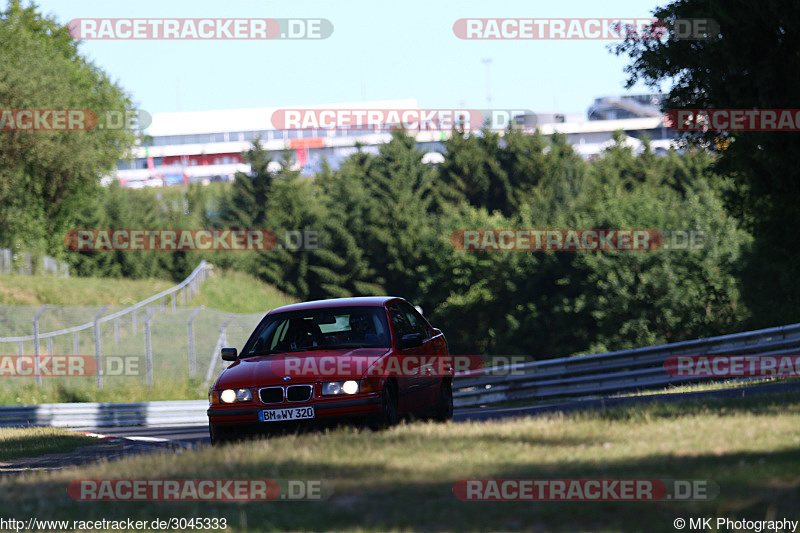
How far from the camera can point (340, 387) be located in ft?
30.2

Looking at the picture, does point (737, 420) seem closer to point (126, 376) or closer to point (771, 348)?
point (771, 348)

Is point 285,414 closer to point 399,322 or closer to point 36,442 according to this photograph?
point 399,322

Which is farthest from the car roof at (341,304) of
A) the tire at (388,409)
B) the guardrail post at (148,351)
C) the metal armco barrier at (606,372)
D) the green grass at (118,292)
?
the green grass at (118,292)

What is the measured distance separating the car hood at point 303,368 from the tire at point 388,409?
304 millimetres

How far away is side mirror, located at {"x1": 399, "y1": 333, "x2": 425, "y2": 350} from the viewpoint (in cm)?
989

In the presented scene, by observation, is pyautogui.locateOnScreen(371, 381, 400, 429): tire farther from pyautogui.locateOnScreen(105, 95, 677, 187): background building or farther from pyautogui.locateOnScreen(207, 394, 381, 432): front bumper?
pyautogui.locateOnScreen(105, 95, 677, 187): background building

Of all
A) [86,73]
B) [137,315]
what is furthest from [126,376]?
[86,73]

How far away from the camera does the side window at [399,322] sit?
413 inches

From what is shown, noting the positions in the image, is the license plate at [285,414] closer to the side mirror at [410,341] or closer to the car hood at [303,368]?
the car hood at [303,368]

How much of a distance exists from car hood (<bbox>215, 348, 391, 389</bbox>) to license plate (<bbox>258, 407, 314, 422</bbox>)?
0.26m

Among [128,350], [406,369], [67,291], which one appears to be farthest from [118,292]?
[406,369]

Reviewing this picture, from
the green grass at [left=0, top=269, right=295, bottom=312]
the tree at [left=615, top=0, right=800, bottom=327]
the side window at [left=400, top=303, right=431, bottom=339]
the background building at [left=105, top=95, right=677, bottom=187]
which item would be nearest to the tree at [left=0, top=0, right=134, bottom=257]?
the green grass at [left=0, top=269, right=295, bottom=312]

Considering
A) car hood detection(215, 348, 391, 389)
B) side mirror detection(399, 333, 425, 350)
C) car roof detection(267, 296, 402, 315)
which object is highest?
car roof detection(267, 296, 402, 315)

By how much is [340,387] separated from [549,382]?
1455 centimetres
